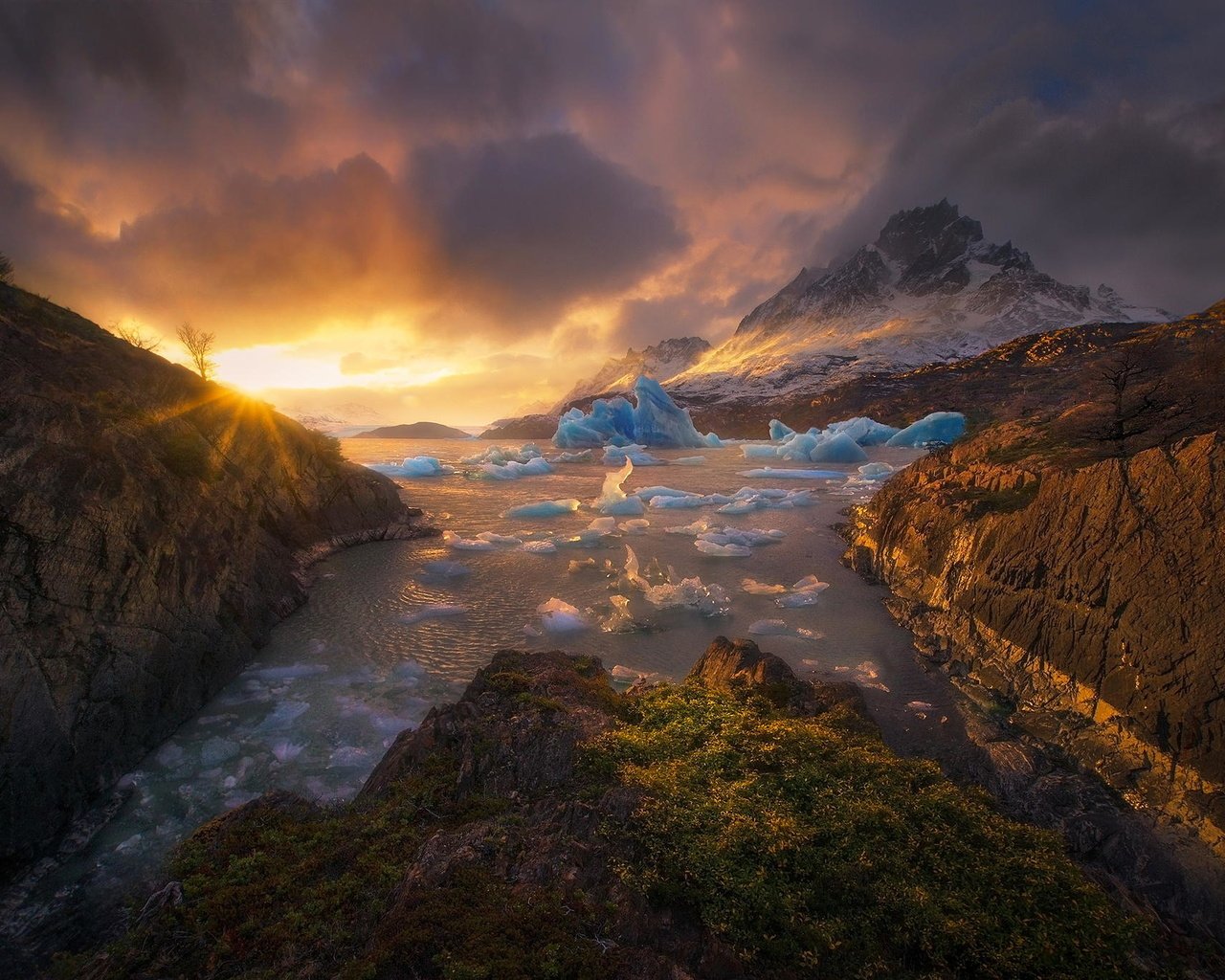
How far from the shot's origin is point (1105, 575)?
10078 mm

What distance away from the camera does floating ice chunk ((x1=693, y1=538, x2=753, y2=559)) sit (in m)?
22.6

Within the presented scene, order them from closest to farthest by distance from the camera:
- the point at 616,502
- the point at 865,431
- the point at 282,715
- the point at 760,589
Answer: the point at 282,715
the point at 760,589
the point at 616,502
the point at 865,431

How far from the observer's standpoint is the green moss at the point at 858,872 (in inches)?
172

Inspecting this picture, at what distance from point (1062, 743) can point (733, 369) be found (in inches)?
6667

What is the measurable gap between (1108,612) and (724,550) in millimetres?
13690

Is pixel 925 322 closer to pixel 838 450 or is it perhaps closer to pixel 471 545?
pixel 838 450

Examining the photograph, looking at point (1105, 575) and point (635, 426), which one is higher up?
point (635, 426)

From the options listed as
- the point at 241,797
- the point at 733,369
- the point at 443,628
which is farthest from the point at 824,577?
the point at 733,369

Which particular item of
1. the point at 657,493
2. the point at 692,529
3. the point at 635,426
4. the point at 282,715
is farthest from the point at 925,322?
the point at 282,715

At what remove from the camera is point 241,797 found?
896 cm

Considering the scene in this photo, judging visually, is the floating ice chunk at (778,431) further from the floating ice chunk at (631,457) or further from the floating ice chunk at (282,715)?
the floating ice chunk at (282,715)

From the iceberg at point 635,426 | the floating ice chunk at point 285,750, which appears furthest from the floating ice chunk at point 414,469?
the floating ice chunk at point 285,750

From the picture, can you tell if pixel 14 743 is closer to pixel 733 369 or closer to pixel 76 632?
pixel 76 632

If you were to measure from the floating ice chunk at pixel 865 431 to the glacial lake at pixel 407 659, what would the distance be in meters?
54.4
